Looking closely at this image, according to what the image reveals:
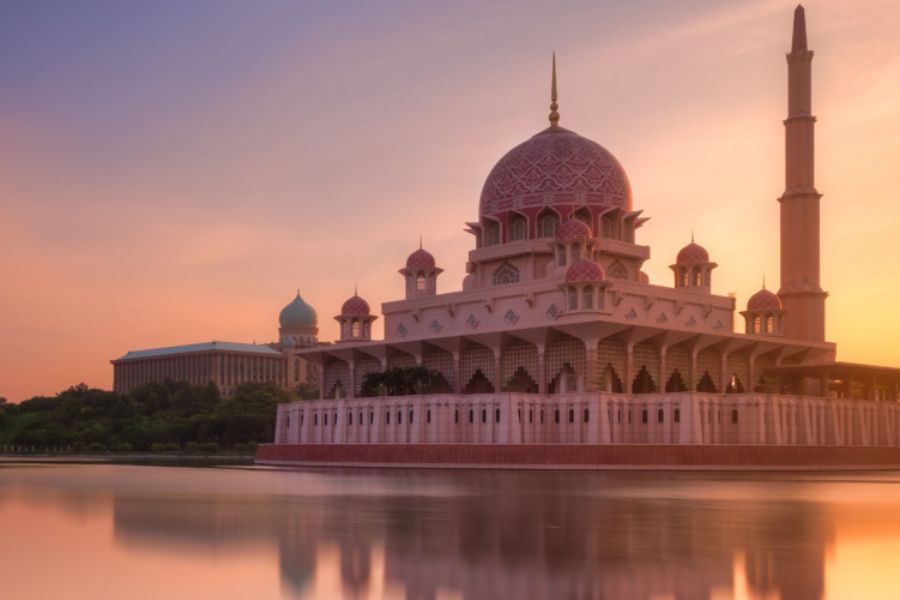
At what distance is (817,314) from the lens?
60.1 metres

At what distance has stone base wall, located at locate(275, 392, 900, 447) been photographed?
45375mm

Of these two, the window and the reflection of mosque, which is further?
the window

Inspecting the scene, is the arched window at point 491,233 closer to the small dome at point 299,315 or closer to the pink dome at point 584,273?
the pink dome at point 584,273

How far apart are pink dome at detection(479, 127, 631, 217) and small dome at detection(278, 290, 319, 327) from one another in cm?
6982

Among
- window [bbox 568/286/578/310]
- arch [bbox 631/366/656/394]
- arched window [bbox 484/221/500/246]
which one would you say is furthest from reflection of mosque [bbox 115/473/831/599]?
arched window [bbox 484/221/500/246]

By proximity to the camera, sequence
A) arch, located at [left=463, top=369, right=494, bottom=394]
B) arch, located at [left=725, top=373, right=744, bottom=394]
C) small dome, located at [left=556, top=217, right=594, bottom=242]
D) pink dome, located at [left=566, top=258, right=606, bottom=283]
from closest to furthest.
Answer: pink dome, located at [left=566, top=258, right=606, bottom=283], small dome, located at [left=556, top=217, right=594, bottom=242], arch, located at [left=463, top=369, right=494, bottom=394], arch, located at [left=725, top=373, right=744, bottom=394]

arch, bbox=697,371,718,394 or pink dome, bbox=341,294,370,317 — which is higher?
pink dome, bbox=341,294,370,317

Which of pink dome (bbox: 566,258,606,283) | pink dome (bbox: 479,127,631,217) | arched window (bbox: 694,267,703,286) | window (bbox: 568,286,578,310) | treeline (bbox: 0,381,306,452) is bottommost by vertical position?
treeline (bbox: 0,381,306,452)

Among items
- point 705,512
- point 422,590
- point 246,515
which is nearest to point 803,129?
point 705,512

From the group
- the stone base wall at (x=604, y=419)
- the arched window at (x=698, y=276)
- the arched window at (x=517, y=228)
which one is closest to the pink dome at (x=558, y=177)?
the arched window at (x=517, y=228)

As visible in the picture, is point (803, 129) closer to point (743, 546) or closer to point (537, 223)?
point (537, 223)

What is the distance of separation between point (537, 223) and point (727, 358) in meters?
11.9

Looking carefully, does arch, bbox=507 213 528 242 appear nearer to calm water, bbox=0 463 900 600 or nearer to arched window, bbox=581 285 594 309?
arched window, bbox=581 285 594 309

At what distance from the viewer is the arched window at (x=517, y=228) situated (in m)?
56.8
